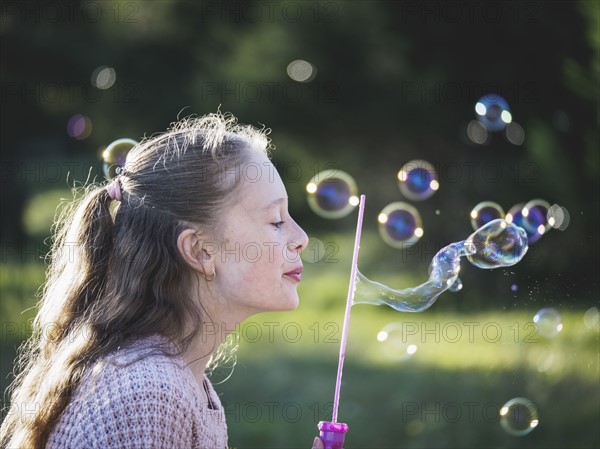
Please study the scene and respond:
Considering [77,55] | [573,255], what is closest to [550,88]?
[573,255]

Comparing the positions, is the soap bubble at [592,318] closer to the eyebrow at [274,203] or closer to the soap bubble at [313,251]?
the eyebrow at [274,203]

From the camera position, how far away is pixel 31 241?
26.5 ft

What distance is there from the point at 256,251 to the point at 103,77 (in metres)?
6.67

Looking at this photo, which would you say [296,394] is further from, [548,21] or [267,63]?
[267,63]

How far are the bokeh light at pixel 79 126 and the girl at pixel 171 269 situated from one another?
6.69m

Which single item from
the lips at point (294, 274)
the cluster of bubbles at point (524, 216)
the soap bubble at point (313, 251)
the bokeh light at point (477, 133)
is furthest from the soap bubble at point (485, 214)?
the soap bubble at point (313, 251)

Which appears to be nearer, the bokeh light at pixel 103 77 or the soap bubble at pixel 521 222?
the soap bubble at pixel 521 222

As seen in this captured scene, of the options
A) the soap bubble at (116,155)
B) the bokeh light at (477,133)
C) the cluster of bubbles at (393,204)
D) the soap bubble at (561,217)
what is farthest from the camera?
the bokeh light at (477,133)

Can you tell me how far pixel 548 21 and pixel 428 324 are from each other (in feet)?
6.06


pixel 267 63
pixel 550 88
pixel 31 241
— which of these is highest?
pixel 267 63

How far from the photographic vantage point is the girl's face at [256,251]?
6.20 ft

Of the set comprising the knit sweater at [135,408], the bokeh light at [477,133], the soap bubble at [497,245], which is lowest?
the knit sweater at [135,408]

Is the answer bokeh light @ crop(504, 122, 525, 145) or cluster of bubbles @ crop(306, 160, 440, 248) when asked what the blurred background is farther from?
cluster of bubbles @ crop(306, 160, 440, 248)

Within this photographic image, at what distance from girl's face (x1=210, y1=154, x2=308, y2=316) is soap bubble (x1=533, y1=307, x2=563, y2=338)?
1113 mm
